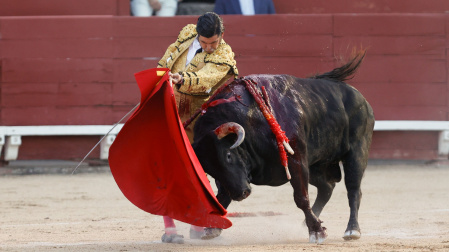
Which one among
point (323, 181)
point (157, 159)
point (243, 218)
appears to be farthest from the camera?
point (243, 218)

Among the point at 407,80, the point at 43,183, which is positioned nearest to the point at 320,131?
the point at 43,183

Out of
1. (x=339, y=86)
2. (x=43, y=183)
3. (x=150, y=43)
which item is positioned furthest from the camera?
(x=150, y=43)

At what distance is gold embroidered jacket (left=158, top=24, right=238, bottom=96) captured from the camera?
15.1 feet

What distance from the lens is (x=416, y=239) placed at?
15.9ft

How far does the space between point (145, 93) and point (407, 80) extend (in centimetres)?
448

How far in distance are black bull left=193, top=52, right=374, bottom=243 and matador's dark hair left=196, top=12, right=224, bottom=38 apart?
0.28 meters

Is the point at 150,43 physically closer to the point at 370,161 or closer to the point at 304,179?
the point at 370,161

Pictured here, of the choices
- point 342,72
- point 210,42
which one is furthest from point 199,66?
point 342,72

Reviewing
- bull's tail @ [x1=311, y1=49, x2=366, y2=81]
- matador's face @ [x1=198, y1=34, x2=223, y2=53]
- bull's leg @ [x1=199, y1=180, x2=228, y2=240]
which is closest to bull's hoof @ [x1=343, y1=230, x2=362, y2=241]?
bull's leg @ [x1=199, y1=180, x2=228, y2=240]

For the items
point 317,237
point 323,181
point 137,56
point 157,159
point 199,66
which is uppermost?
point 199,66

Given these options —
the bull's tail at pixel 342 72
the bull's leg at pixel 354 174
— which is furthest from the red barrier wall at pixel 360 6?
the bull's leg at pixel 354 174

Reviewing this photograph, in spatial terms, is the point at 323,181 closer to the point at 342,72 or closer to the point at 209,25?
the point at 342,72

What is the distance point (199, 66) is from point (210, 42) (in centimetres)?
15

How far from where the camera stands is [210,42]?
15.2 ft
